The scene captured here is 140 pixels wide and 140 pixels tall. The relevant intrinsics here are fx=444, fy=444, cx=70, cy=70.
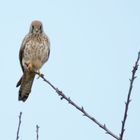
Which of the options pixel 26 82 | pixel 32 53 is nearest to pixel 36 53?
pixel 32 53

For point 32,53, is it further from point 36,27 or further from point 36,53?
point 36,27

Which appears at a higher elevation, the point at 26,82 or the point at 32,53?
the point at 32,53

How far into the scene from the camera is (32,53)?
7449 millimetres

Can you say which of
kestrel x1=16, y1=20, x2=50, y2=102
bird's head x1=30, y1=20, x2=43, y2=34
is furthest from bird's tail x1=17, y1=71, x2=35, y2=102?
bird's head x1=30, y1=20, x2=43, y2=34

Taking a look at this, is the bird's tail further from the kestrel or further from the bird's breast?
the bird's breast

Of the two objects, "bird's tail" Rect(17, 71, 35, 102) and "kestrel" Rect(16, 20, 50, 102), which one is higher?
"kestrel" Rect(16, 20, 50, 102)

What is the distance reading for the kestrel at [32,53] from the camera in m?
7.28

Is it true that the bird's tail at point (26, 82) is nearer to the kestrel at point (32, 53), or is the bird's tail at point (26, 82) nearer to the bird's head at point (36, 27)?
the kestrel at point (32, 53)

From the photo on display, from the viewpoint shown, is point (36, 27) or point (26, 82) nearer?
point (26, 82)

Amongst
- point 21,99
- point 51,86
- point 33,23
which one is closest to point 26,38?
point 33,23

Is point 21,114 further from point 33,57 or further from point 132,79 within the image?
point 33,57

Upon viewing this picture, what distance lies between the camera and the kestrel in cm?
728

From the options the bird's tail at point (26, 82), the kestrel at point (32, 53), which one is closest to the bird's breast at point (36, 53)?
the kestrel at point (32, 53)

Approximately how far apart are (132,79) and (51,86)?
4.44ft
